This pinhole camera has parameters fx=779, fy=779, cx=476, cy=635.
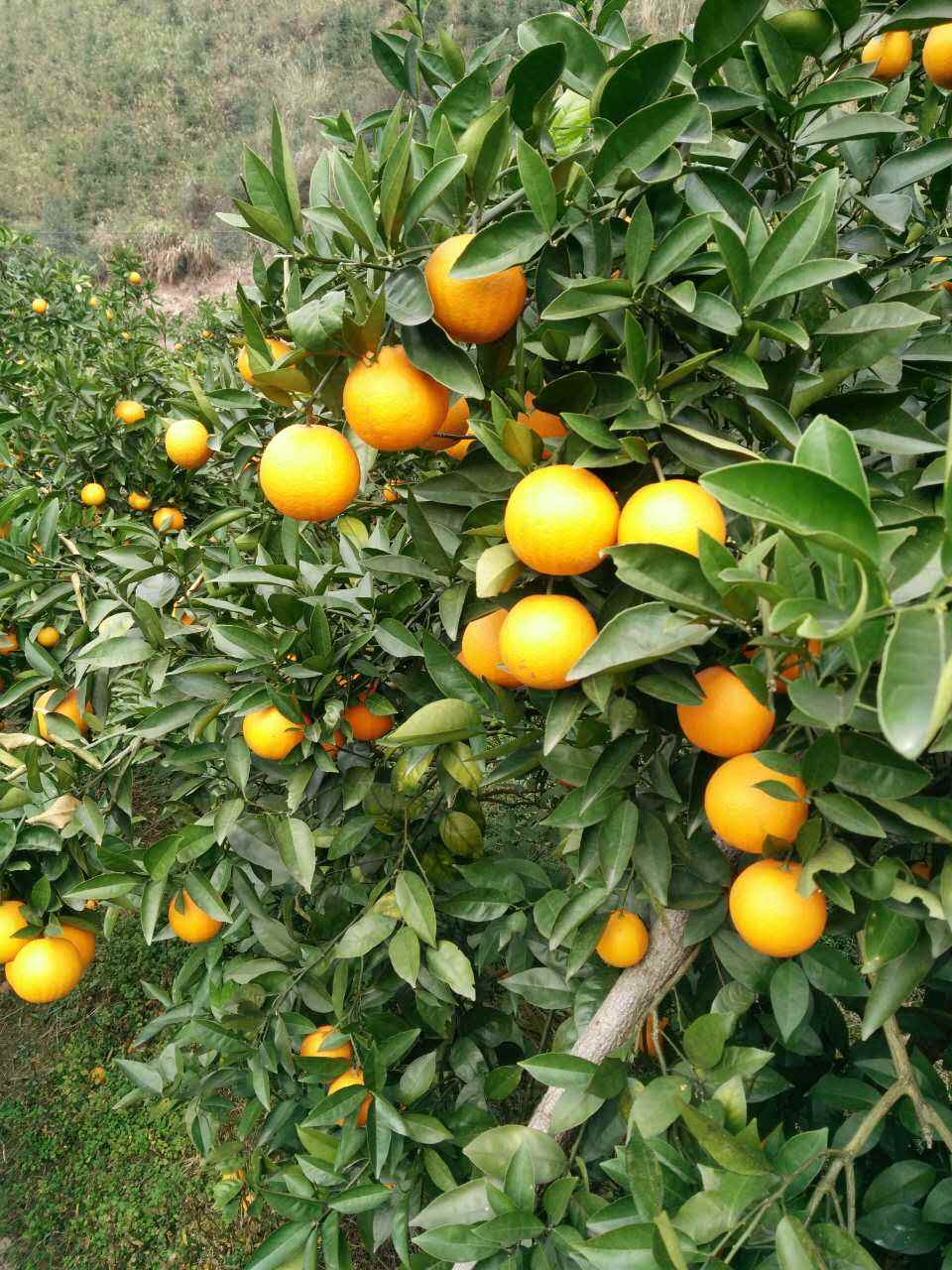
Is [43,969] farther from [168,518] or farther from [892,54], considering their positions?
[892,54]

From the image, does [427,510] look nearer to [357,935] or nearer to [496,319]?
[496,319]

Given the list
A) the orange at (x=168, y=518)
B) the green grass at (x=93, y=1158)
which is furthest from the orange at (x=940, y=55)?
the green grass at (x=93, y=1158)

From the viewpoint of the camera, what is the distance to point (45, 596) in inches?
58.3

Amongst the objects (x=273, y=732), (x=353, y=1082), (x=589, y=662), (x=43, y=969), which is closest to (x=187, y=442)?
(x=273, y=732)

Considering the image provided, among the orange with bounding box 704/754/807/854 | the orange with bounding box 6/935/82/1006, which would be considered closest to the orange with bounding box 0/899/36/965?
the orange with bounding box 6/935/82/1006

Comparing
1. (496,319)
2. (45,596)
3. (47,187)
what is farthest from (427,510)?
(47,187)

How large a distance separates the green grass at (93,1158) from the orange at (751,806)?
5.95ft

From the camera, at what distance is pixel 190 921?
1.21 m

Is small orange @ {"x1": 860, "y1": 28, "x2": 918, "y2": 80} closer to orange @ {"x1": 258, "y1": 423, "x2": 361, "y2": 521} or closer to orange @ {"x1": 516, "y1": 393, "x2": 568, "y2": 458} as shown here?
orange @ {"x1": 516, "y1": 393, "x2": 568, "y2": 458}

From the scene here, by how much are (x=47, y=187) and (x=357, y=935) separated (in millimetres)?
18034

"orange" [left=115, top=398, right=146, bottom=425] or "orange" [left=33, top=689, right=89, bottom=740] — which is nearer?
"orange" [left=33, top=689, right=89, bottom=740]

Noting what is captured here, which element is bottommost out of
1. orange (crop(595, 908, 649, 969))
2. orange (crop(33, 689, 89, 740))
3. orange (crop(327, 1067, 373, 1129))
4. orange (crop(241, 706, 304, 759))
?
orange (crop(327, 1067, 373, 1129))

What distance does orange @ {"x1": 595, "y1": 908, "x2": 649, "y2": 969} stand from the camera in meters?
1.03

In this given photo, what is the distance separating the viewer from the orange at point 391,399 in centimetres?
70
